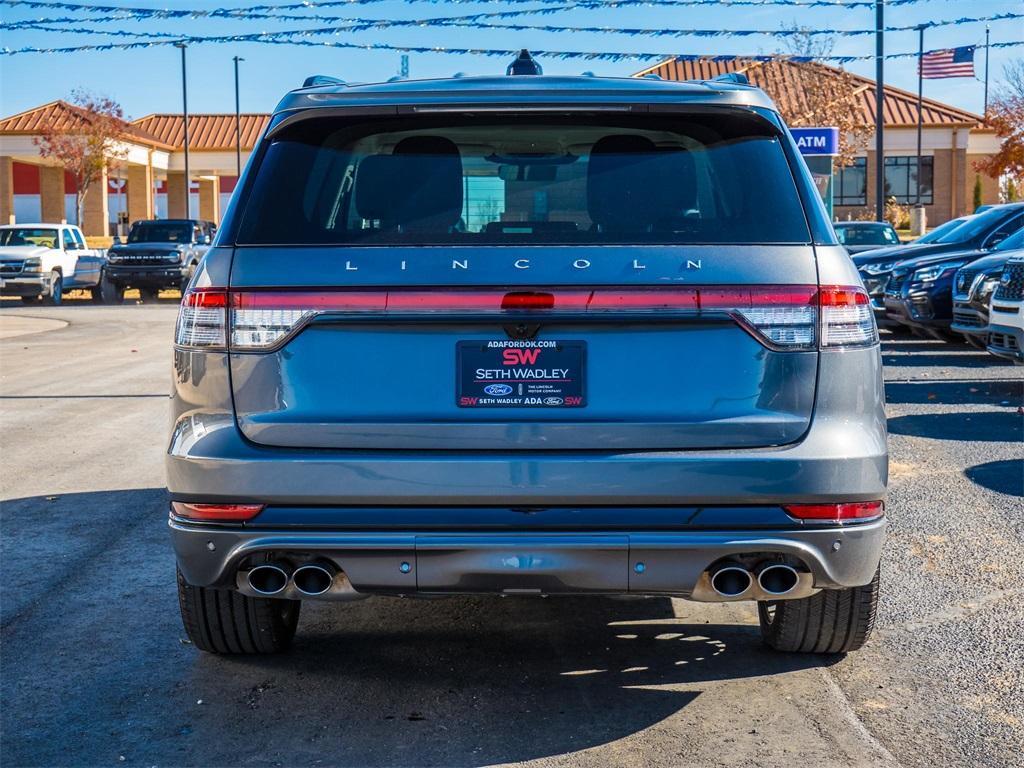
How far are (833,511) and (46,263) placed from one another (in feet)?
95.8

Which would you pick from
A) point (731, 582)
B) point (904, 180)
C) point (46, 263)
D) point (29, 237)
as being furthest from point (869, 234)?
point (904, 180)

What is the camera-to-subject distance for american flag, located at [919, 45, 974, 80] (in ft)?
121

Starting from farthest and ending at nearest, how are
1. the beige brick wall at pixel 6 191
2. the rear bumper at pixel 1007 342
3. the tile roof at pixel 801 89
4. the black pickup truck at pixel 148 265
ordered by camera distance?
the beige brick wall at pixel 6 191 → the tile roof at pixel 801 89 → the black pickup truck at pixel 148 265 → the rear bumper at pixel 1007 342

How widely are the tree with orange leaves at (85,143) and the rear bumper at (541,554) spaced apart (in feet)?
192

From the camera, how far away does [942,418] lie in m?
10.8

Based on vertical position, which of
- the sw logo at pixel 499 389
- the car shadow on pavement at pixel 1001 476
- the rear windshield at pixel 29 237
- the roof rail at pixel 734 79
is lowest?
the car shadow on pavement at pixel 1001 476

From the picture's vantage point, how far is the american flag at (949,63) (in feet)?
121

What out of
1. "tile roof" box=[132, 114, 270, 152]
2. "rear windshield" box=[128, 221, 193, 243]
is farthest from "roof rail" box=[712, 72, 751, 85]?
"tile roof" box=[132, 114, 270, 152]

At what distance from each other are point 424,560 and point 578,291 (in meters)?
0.86

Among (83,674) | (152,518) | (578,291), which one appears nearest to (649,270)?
(578,291)

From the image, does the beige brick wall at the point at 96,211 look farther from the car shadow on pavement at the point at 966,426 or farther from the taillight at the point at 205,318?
the taillight at the point at 205,318

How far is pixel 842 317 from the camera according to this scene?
12.8 feet

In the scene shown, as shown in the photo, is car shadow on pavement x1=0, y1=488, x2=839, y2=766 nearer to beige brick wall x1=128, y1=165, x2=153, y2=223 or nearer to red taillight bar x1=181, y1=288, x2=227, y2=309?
red taillight bar x1=181, y1=288, x2=227, y2=309

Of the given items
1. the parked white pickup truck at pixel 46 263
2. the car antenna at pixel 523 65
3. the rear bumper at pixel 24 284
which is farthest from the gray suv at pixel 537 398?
the parked white pickup truck at pixel 46 263
